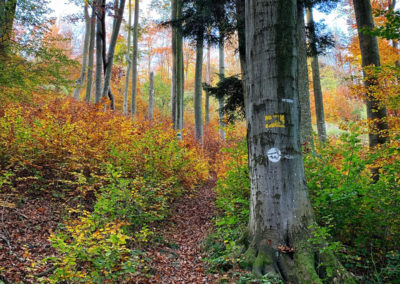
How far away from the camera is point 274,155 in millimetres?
3082

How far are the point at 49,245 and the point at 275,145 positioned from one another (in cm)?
323

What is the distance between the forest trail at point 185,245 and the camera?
3340 mm

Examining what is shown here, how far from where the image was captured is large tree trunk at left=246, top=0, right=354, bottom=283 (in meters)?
2.98

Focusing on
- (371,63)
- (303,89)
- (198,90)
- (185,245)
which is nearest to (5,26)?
(185,245)

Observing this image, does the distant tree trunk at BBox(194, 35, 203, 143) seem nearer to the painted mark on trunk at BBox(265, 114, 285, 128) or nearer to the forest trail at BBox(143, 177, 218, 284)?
the forest trail at BBox(143, 177, 218, 284)

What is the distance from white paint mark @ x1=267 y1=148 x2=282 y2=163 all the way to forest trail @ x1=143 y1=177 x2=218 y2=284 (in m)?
1.57

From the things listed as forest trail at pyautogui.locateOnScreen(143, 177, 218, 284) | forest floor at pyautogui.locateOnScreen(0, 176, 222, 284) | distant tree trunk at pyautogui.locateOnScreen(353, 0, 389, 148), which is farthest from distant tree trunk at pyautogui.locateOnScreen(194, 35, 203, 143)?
forest floor at pyautogui.locateOnScreen(0, 176, 222, 284)

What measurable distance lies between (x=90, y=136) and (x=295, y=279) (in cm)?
476

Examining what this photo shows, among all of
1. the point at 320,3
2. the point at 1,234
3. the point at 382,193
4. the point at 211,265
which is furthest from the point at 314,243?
the point at 320,3

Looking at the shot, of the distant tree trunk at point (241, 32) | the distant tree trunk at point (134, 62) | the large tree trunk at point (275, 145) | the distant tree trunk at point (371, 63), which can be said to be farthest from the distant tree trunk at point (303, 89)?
the distant tree trunk at point (134, 62)

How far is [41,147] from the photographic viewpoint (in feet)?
16.5

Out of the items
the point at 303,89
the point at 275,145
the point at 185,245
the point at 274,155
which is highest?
the point at 303,89

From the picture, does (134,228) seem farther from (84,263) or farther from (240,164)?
(240,164)

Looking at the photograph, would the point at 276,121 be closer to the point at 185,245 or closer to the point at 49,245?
the point at 185,245
